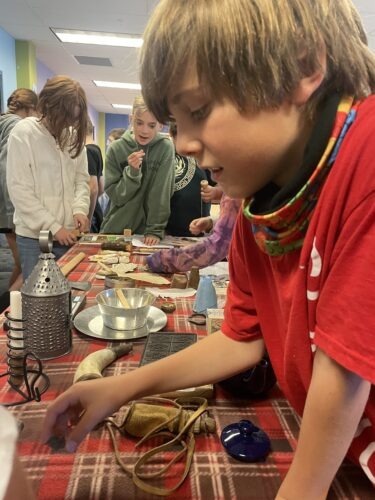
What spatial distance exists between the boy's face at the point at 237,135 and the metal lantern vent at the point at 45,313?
0.53 m

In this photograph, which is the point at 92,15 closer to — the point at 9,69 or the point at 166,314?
the point at 9,69

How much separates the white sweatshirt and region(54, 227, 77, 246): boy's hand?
0.07 ft

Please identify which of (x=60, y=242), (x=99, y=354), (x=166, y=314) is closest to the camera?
(x=99, y=354)

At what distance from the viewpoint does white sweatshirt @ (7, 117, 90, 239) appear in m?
Result: 2.19

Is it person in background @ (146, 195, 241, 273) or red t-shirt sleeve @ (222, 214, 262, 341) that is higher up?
red t-shirt sleeve @ (222, 214, 262, 341)

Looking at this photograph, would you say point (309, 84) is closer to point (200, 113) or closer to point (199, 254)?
point (200, 113)

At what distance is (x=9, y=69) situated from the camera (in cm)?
569

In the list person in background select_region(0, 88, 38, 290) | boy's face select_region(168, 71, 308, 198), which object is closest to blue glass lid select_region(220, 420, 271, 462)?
boy's face select_region(168, 71, 308, 198)

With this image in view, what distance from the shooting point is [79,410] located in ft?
2.19

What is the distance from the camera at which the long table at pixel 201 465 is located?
22.5 inches

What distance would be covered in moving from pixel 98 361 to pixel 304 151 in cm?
61

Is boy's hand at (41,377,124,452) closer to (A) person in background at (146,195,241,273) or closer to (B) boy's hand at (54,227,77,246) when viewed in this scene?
(A) person in background at (146,195,241,273)

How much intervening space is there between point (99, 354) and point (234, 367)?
32 cm

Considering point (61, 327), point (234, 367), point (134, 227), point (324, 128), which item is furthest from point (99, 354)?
point (134, 227)
